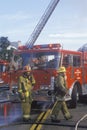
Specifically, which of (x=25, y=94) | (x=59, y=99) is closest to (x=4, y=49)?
(x=25, y=94)

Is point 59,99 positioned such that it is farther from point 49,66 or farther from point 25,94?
point 49,66

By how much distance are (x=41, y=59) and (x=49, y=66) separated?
16.6 inches

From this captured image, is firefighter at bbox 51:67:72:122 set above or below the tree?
below

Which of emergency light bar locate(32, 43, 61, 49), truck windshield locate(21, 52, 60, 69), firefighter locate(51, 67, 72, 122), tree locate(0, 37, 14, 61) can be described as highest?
tree locate(0, 37, 14, 61)

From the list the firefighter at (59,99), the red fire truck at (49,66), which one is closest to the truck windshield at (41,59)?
the red fire truck at (49,66)

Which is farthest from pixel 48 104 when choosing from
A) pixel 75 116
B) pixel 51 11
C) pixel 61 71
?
pixel 51 11

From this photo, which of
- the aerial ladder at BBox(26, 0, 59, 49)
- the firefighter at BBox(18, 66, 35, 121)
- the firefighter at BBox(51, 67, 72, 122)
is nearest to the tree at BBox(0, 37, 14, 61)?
the aerial ladder at BBox(26, 0, 59, 49)

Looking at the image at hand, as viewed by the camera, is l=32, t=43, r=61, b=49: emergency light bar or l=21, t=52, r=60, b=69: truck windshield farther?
l=32, t=43, r=61, b=49: emergency light bar

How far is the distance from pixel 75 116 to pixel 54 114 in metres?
1.36

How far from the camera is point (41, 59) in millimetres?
14055

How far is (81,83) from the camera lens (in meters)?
15.6

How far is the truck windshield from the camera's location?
1384cm

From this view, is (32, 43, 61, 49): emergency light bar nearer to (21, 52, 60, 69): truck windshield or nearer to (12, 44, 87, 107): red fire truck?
(12, 44, 87, 107): red fire truck

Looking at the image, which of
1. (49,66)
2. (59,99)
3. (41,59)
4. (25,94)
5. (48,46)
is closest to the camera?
(59,99)
